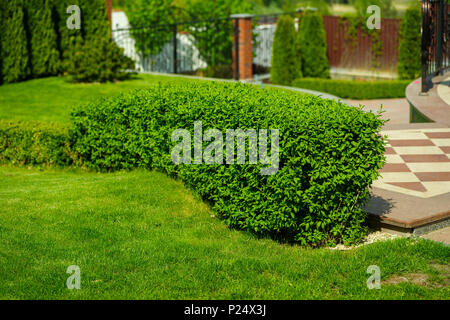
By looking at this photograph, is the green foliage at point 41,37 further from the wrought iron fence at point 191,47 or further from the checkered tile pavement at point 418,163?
the checkered tile pavement at point 418,163

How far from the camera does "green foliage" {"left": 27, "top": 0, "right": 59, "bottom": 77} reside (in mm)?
15578

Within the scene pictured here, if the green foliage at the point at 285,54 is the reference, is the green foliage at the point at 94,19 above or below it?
above

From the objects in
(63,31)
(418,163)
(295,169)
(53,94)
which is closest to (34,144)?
(53,94)

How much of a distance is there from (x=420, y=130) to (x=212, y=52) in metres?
11.9

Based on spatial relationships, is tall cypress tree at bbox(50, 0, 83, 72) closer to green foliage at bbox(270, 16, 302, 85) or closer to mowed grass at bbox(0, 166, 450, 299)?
green foliage at bbox(270, 16, 302, 85)

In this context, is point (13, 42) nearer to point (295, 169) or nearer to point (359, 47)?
point (359, 47)

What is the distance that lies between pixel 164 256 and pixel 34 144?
4.56m

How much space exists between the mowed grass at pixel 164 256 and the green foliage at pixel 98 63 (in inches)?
311

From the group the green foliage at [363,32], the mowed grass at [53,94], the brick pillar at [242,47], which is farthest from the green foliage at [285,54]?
the mowed grass at [53,94]

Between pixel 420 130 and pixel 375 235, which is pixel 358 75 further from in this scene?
pixel 375 235

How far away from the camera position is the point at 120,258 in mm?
5305

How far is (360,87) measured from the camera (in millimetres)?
17359

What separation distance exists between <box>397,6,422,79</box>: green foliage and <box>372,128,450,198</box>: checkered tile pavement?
912cm

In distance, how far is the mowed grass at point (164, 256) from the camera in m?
4.70
